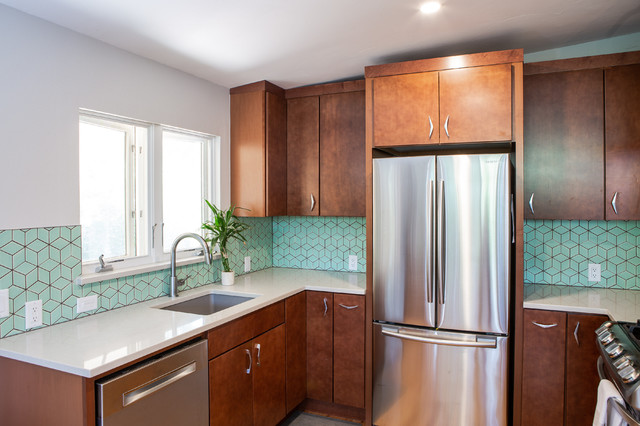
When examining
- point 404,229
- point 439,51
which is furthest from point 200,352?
point 439,51

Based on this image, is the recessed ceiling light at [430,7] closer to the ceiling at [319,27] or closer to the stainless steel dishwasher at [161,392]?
the ceiling at [319,27]

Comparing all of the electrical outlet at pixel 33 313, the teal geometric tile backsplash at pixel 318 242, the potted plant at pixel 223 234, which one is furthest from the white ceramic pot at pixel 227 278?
the electrical outlet at pixel 33 313

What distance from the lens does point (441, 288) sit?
2385 millimetres

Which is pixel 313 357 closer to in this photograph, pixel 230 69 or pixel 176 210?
pixel 176 210

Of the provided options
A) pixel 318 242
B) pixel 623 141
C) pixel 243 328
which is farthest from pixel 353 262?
pixel 623 141

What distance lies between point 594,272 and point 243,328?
236 centimetres

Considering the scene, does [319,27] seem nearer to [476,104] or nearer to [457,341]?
[476,104]

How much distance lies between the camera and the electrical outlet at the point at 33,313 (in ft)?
5.95

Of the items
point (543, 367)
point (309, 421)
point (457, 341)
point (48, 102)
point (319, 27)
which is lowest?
point (309, 421)

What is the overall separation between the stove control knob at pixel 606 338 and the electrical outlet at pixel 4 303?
2.61 meters

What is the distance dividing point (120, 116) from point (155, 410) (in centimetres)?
159

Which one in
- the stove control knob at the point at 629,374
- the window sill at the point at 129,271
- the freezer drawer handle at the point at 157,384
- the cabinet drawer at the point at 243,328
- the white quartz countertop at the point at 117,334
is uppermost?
the window sill at the point at 129,271

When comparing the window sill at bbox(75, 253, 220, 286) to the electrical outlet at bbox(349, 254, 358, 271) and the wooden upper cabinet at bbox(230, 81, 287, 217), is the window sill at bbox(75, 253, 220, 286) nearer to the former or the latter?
the wooden upper cabinet at bbox(230, 81, 287, 217)

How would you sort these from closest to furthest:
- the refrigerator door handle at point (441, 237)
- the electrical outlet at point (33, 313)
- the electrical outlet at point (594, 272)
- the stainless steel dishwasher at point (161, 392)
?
the stainless steel dishwasher at point (161, 392)
the electrical outlet at point (33, 313)
the refrigerator door handle at point (441, 237)
the electrical outlet at point (594, 272)
